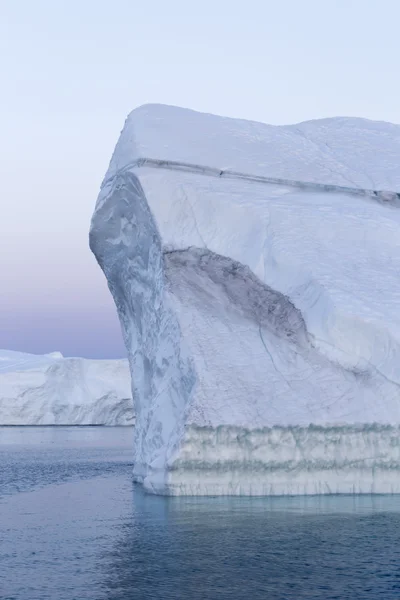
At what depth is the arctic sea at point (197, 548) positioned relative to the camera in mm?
6527

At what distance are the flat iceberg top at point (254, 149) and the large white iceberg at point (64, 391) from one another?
86.3 ft

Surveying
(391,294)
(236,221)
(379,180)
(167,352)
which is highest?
A: (379,180)

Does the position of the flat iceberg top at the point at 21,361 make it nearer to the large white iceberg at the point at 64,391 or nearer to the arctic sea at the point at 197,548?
the large white iceberg at the point at 64,391

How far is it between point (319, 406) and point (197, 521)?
2.65 m

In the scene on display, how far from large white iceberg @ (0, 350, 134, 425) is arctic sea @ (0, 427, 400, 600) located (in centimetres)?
2812

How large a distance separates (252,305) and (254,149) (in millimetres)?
3504

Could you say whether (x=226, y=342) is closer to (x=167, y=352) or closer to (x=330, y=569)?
(x=167, y=352)

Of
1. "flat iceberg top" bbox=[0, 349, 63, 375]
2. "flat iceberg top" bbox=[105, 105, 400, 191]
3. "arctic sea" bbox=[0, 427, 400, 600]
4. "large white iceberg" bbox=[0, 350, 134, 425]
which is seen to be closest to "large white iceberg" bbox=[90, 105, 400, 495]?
"flat iceberg top" bbox=[105, 105, 400, 191]

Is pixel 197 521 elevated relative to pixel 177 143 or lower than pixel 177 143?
lower

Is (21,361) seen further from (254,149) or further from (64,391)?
(254,149)

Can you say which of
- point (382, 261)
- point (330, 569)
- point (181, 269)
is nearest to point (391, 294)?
point (382, 261)

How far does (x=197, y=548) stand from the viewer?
26.3 feet

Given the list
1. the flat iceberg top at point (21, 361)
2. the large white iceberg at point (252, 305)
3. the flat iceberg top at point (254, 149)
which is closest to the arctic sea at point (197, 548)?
the large white iceberg at point (252, 305)

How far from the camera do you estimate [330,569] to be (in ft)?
23.5
